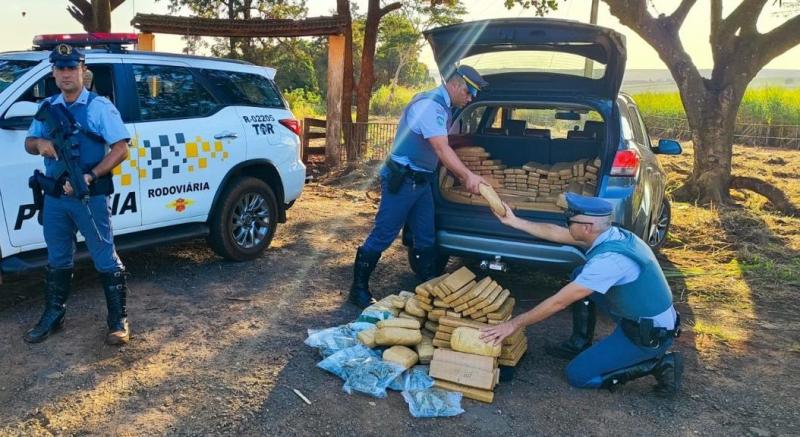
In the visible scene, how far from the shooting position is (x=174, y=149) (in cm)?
493

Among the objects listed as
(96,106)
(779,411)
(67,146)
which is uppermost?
(96,106)

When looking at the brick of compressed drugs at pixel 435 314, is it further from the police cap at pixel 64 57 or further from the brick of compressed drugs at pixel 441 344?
the police cap at pixel 64 57

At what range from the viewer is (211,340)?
4.07 meters

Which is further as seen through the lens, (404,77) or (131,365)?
(404,77)

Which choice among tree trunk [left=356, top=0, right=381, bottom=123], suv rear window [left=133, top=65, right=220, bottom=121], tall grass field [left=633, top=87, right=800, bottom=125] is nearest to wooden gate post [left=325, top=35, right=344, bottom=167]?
tree trunk [left=356, top=0, right=381, bottom=123]

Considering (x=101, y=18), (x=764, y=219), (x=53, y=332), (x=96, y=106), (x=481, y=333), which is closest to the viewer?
(x=481, y=333)

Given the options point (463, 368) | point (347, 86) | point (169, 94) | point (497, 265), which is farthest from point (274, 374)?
point (347, 86)

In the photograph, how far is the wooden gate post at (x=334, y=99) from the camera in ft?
33.9

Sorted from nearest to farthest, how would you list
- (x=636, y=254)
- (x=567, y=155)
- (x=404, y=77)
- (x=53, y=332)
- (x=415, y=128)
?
(x=636, y=254), (x=53, y=332), (x=415, y=128), (x=567, y=155), (x=404, y=77)

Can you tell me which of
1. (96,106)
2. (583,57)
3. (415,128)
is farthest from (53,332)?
(583,57)

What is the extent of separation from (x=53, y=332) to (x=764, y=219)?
8.44m

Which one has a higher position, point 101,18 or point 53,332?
point 101,18

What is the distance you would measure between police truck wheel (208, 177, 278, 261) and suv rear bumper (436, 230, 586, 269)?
194 centimetres

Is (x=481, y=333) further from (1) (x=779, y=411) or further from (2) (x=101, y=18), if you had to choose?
(2) (x=101, y=18)
